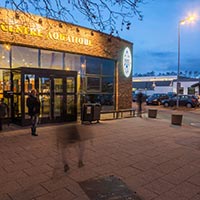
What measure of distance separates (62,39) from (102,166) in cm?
920

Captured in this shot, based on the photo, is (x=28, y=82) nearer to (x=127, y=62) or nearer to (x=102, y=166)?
(x=102, y=166)

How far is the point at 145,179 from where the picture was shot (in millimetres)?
4371

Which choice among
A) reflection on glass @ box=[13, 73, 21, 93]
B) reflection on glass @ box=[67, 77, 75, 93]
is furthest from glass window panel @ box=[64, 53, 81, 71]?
reflection on glass @ box=[13, 73, 21, 93]

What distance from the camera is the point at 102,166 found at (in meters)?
5.09

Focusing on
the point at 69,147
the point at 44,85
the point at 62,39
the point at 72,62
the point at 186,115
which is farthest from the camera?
the point at 186,115

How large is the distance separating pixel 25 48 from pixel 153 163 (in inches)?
359

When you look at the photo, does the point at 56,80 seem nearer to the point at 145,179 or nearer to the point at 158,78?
the point at 145,179

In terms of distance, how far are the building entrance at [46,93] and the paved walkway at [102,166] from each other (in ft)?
7.66

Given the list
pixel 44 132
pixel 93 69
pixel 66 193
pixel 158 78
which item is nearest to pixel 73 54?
pixel 93 69

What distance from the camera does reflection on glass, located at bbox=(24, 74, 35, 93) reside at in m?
10.0

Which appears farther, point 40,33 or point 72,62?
point 72,62

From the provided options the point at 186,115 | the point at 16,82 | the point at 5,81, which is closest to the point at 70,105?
the point at 16,82

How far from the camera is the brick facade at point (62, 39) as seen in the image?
10.2 meters

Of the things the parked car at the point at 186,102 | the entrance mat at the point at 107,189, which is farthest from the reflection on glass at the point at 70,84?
the parked car at the point at 186,102
